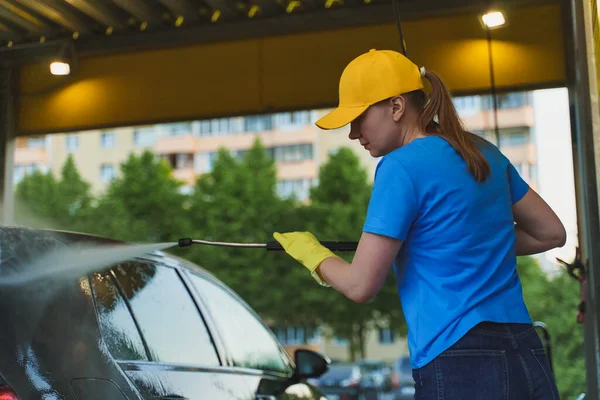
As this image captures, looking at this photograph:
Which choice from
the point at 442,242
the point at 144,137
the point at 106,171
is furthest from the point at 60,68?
the point at 144,137

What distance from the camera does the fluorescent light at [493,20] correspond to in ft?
22.4

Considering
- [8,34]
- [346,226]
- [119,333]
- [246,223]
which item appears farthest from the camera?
[246,223]

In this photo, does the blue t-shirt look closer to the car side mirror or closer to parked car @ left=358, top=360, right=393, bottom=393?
the car side mirror

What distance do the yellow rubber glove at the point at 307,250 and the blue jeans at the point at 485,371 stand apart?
0.46 m

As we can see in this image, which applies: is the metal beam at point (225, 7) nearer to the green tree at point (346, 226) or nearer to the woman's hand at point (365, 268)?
the woman's hand at point (365, 268)

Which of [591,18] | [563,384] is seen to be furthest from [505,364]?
[563,384]

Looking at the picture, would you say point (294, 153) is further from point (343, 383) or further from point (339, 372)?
point (343, 383)

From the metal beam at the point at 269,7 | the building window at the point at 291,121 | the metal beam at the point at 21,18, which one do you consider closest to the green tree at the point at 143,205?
the building window at the point at 291,121

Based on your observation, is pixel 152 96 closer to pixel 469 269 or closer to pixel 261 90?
pixel 261 90

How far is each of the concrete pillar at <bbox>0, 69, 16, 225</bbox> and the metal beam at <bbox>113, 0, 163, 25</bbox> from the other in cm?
121

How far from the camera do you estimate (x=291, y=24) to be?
6828mm

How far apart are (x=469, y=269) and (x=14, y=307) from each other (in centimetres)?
144

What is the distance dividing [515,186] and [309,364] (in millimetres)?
2239

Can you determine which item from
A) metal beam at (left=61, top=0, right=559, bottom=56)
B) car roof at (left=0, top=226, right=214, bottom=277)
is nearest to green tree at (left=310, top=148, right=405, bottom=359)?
metal beam at (left=61, top=0, right=559, bottom=56)
